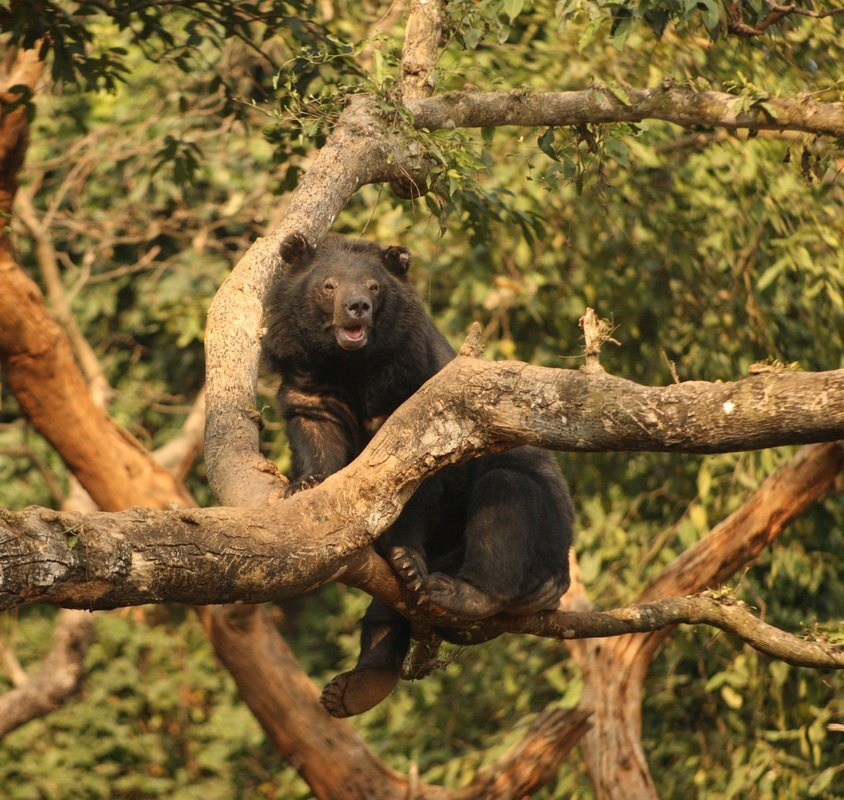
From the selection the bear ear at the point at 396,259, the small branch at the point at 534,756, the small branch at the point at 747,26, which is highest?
the small branch at the point at 747,26

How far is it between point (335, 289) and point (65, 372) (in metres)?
2.49

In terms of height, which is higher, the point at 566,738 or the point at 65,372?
the point at 65,372

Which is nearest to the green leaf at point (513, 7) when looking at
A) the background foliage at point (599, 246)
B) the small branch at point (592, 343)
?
the background foliage at point (599, 246)

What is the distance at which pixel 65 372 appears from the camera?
620cm

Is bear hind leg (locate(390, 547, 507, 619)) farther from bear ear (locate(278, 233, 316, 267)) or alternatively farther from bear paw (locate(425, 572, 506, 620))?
bear ear (locate(278, 233, 316, 267))

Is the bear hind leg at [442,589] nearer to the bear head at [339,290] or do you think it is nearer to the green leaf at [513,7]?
the bear head at [339,290]

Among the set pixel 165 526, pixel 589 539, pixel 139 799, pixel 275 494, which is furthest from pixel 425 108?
pixel 139 799

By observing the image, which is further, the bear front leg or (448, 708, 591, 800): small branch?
(448, 708, 591, 800): small branch

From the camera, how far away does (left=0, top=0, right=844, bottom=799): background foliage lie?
536 centimetres

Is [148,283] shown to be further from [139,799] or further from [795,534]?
[795,534]

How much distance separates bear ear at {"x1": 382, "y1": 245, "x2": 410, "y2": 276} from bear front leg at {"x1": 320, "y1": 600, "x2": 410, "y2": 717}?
44.3 inches

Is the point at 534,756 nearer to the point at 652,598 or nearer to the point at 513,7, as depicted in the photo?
the point at 652,598

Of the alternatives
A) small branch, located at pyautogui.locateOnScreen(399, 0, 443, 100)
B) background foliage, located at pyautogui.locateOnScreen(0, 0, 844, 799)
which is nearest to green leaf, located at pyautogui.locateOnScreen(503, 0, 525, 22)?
background foliage, located at pyautogui.locateOnScreen(0, 0, 844, 799)

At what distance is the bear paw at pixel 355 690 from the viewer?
13.5ft
